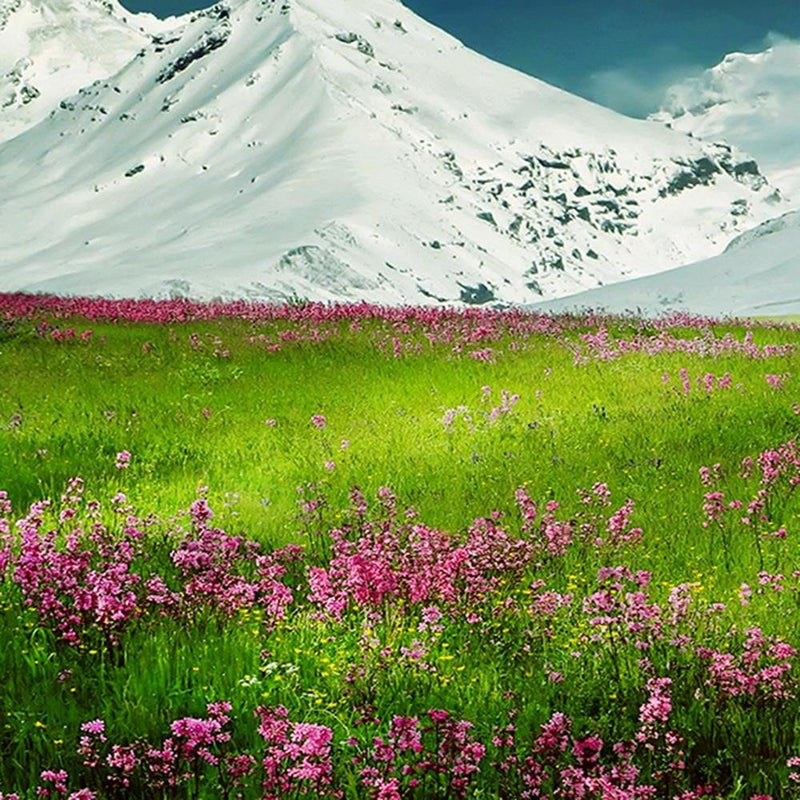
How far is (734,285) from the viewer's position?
104ft

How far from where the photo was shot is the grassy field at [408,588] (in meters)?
3.36

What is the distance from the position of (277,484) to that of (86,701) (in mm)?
5294

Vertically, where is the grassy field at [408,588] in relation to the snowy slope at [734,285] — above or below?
below

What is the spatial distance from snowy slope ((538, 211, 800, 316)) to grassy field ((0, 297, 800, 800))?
1700 cm

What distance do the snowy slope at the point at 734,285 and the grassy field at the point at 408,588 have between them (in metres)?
17.0

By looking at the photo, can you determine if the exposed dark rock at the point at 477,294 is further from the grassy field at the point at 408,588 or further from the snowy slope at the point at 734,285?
the grassy field at the point at 408,588

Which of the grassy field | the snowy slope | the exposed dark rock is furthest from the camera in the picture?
the exposed dark rock

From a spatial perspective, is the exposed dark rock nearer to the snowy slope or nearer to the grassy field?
the snowy slope

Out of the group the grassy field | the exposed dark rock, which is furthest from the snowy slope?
the exposed dark rock

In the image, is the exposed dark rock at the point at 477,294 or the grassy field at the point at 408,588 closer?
the grassy field at the point at 408,588

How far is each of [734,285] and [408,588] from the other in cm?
2944

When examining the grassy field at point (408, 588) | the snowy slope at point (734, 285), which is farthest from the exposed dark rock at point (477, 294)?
the grassy field at point (408, 588)

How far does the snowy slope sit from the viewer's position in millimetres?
29750

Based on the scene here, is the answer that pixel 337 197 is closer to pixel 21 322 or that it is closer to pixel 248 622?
pixel 21 322
